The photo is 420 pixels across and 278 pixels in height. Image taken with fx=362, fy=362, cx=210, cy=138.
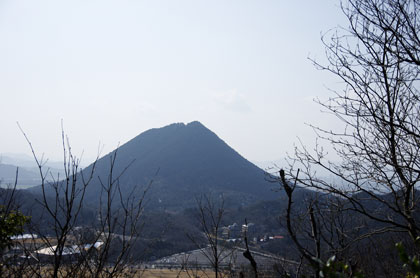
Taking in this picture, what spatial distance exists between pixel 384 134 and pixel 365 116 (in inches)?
13.5

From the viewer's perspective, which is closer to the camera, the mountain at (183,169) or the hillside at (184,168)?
the mountain at (183,169)

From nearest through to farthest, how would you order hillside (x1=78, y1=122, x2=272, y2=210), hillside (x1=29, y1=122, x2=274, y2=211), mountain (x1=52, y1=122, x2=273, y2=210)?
hillside (x1=29, y1=122, x2=274, y2=211) < mountain (x1=52, y1=122, x2=273, y2=210) < hillside (x1=78, y1=122, x2=272, y2=210)

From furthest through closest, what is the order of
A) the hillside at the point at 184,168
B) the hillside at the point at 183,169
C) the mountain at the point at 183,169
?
the hillside at the point at 184,168, the mountain at the point at 183,169, the hillside at the point at 183,169

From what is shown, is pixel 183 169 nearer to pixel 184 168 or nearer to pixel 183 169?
pixel 183 169

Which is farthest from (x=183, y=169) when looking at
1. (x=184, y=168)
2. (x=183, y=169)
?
(x=184, y=168)

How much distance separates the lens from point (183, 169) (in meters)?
96.8

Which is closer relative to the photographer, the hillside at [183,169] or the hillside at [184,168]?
the hillside at [183,169]

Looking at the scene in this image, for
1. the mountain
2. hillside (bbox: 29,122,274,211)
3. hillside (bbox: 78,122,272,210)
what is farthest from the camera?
hillside (bbox: 78,122,272,210)

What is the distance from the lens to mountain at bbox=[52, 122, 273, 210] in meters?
81.6

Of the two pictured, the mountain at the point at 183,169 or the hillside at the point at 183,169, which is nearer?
the hillside at the point at 183,169

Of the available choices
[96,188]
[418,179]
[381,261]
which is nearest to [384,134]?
[418,179]

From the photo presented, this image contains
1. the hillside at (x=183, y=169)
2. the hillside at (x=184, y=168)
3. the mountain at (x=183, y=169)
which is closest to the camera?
the hillside at (x=183, y=169)

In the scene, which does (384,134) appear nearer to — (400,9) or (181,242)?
(400,9)

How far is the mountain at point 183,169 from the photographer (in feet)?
268
